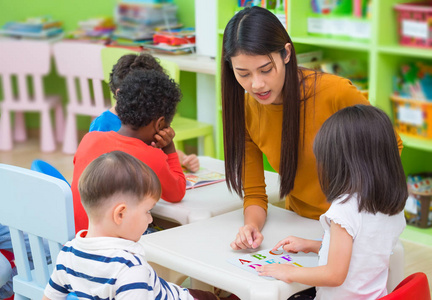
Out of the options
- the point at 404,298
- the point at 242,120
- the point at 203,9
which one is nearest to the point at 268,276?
the point at 404,298

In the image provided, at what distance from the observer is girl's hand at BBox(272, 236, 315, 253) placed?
4.70 feet

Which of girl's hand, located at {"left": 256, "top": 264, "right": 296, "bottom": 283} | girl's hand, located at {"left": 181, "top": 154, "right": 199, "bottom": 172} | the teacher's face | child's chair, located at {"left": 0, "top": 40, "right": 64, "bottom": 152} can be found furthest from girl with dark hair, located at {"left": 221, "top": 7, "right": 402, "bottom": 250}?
child's chair, located at {"left": 0, "top": 40, "right": 64, "bottom": 152}

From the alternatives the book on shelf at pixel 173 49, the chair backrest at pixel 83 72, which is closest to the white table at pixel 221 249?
the book on shelf at pixel 173 49

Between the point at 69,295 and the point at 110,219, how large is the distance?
164 millimetres

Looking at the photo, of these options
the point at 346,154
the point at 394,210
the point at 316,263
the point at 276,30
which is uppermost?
the point at 276,30

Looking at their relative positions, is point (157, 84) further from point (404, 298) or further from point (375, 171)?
point (404, 298)

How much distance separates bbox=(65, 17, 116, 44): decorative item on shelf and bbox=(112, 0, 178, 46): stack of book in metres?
0.24

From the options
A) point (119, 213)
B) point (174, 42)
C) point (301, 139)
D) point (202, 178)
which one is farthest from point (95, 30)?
point (119, 213)

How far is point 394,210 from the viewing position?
1301 millimetres

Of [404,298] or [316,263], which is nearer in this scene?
[404,298]

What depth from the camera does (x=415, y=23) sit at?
98.8 inches

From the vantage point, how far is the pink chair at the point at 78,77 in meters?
4.08

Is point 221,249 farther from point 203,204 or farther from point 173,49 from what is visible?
point 173,49

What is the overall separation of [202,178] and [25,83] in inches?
108
